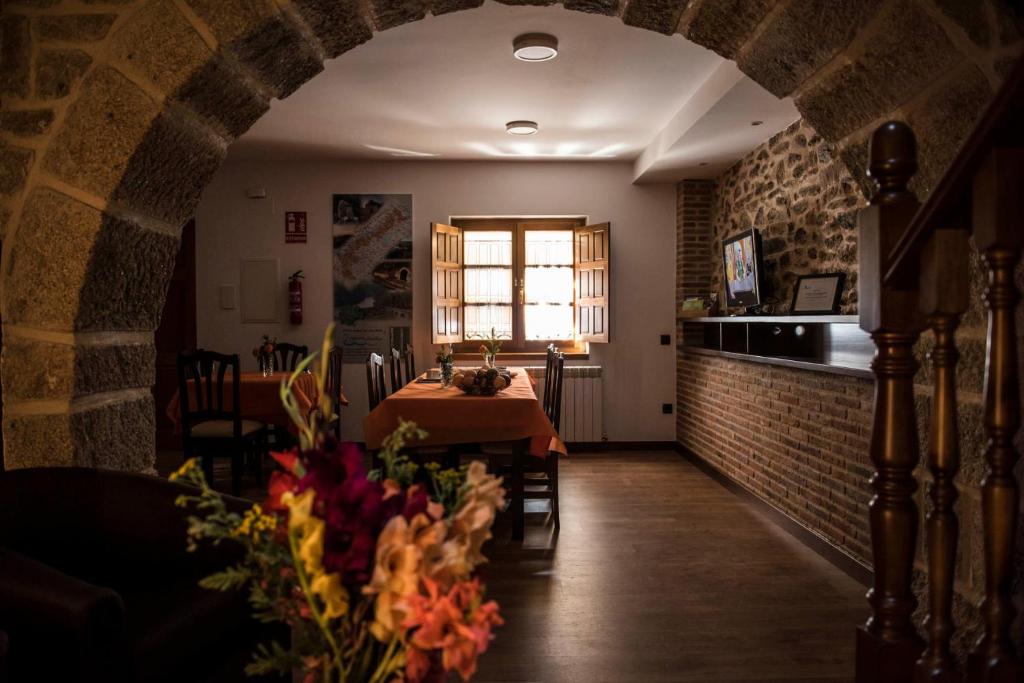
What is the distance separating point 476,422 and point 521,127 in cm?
277

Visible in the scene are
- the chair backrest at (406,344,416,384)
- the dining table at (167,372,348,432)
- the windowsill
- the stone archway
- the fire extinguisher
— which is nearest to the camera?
the stone archway

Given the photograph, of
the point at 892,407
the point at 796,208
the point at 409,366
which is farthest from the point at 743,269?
the point at 892,407

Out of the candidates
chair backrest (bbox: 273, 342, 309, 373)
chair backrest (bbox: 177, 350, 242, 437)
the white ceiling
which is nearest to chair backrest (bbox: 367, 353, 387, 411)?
chair backrest (bbox: 177, 350, 242, 437)

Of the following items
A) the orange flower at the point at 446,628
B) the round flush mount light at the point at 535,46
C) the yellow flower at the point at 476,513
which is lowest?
the orange flower at the point at 446,628

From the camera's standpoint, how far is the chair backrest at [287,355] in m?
6.02

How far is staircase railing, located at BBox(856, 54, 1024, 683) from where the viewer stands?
1052 mm

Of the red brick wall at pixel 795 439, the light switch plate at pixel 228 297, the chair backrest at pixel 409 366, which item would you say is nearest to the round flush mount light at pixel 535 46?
the red brick wall at pixel 795 439

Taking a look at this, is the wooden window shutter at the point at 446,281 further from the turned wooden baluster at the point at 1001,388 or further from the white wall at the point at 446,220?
the turned wooden baluster at the point at 1001,388

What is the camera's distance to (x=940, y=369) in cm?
118

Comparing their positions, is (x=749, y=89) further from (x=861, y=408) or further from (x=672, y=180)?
(x=672, y=180)

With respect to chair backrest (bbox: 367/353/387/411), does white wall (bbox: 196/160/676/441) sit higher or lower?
higher

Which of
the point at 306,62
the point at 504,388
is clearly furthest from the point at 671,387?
the point at 306,62

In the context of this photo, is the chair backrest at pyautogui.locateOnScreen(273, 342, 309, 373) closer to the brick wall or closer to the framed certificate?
the brick wall

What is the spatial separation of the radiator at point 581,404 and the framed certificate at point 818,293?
240cm
